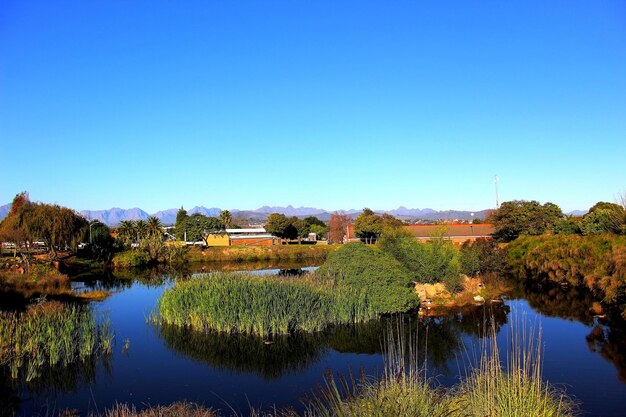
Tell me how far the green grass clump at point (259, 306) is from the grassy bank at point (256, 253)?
103 feet

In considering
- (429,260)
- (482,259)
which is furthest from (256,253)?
(429,260)

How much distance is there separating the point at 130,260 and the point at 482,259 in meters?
31.7

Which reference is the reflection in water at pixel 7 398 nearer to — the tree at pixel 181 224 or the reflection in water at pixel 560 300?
the reflection in water at pixel 560 300

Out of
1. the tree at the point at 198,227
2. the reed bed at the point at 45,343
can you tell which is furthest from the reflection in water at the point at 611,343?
the tree at the point at 198,227

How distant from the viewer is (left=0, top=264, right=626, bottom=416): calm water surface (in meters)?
11.5

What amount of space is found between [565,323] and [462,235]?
4601 cm

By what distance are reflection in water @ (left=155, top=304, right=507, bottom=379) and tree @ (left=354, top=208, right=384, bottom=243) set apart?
140 ft

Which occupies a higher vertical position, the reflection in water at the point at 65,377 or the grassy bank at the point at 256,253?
the grassy bank at the point at 256,253

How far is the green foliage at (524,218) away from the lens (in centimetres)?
5141

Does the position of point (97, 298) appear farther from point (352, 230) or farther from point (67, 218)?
point (352, 230)

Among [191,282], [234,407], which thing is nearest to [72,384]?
[234,407]

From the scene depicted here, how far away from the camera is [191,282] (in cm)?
2111

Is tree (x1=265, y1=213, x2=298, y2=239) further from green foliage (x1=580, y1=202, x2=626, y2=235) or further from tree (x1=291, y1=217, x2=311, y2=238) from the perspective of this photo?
green foliage (x1=580, y1=202, x2=626, y2=235)

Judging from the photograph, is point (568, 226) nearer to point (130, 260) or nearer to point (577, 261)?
point (577, 261)
